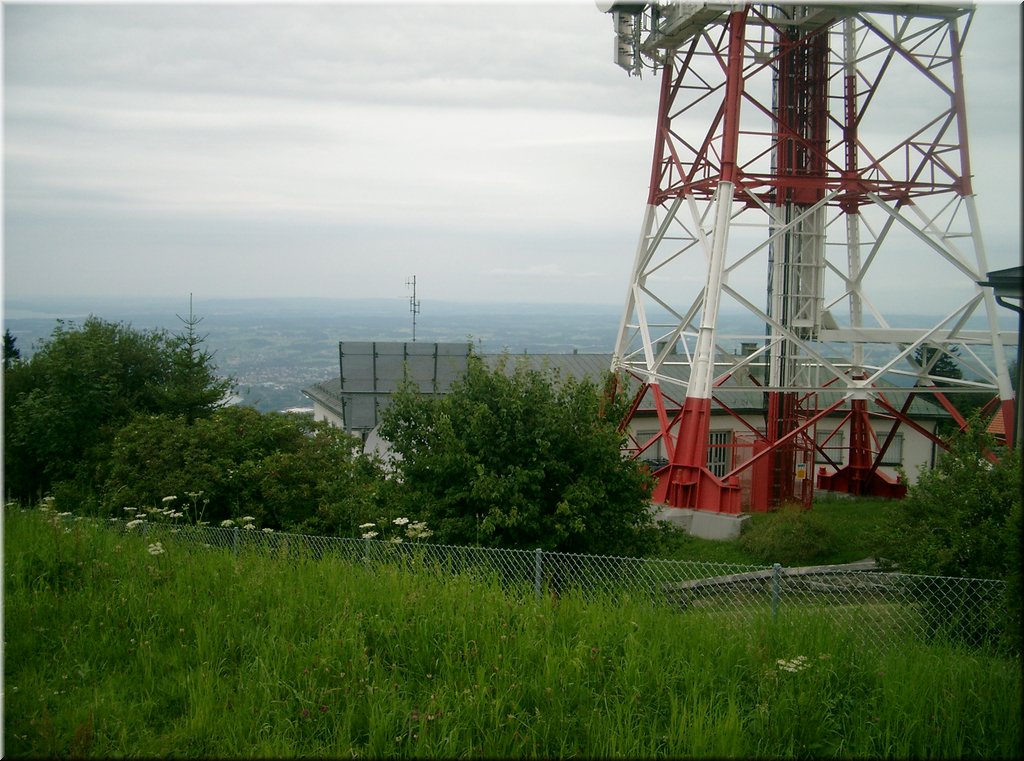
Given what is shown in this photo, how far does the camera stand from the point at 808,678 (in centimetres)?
574

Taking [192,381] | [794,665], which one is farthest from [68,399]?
[794,665]

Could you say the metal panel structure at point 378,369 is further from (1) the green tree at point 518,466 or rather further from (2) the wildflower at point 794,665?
(2) the wildflower at point 794,665

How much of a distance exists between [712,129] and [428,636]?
41.1 ft

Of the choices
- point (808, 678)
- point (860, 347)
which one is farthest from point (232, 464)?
point (860, 347)

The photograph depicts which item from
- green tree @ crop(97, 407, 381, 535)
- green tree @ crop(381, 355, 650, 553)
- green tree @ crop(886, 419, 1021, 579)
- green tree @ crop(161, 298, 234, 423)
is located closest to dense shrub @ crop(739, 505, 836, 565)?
green tree @ crop(381, 355, 650, 553)

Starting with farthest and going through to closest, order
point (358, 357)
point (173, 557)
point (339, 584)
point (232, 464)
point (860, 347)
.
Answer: point (358, 357) < point (860, 347) < point (232, 464) < point (173, 557) < point (339, 584)

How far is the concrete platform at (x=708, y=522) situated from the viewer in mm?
15250

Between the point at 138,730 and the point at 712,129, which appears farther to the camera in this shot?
the point at 712,129

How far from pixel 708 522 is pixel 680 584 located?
305 inches

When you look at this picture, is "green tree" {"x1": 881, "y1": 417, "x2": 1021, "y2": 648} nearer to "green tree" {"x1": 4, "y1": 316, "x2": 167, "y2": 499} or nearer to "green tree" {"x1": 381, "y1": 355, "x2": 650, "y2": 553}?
"green tree" {"x1": 381, "y1": 355, "x2": 650, "y2": 553}

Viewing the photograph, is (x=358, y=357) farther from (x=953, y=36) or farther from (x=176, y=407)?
(x=953, y=36)

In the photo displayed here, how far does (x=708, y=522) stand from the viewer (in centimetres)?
1541

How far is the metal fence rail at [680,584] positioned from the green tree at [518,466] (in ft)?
2.53

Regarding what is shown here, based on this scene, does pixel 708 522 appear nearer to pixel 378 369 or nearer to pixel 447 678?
pixel 447 678
